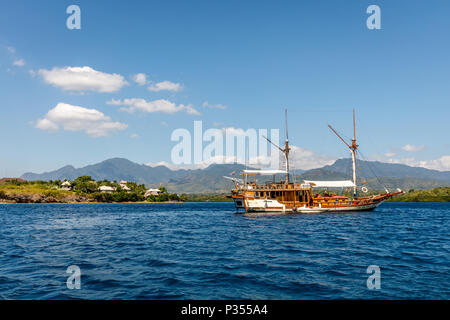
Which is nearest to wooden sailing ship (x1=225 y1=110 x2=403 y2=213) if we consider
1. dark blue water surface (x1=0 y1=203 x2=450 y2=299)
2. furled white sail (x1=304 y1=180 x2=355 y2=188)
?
furled white sail (x1=304 y1=180 x2=355 y2=188)

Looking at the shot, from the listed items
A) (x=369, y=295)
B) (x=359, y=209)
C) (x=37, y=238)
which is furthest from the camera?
(x=359, y=209)

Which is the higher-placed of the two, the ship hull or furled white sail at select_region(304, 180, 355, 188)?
furled white sail at select_region(304, 180, 355, 188)

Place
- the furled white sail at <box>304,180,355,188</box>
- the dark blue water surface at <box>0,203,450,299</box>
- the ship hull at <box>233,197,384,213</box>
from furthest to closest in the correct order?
the furled white sail at <box>304,180,355,188</box>, the ship hull at <box>233,197,384,213</box>, the dark blue water surface at <box>0,203,450,299</box>

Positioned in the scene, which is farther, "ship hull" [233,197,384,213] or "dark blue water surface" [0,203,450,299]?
"ship hull" [233,197,384,213]

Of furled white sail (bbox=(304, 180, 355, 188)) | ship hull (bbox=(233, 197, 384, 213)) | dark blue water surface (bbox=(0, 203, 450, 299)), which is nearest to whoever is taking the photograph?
dark blue water surface (bbox=(0, 203, 450, 299))

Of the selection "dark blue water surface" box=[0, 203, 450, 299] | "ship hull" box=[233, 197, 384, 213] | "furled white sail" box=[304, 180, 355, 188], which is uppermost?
"furled white sail" box=[304, 180, 355, 188]

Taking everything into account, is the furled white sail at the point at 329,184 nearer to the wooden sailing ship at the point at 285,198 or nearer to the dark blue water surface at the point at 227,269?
the wooden sailing ship at the point at 285,198

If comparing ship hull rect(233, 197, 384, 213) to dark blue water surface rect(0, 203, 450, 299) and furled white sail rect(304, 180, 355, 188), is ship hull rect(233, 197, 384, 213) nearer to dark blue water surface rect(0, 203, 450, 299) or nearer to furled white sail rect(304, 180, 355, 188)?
furled white sail rect(304, 180, 355, 188)

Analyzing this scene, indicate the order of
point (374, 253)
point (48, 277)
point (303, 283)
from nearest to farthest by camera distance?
point (303, 283)
point (48, 277)
point (374, 253)

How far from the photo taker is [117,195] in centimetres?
19488

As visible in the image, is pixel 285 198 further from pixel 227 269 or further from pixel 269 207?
pixel 227 269

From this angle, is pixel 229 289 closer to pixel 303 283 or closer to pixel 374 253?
pixel 303 283
